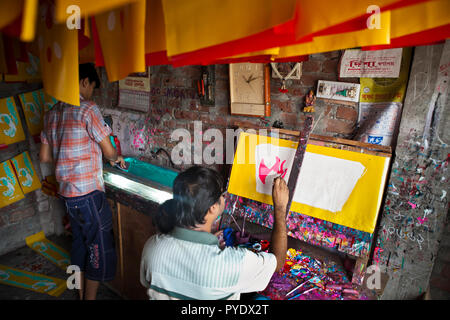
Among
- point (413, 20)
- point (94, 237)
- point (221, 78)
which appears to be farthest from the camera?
point (94, 237)

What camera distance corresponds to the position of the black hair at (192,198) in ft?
4.07

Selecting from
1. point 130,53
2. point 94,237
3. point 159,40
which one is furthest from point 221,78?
point 94,237

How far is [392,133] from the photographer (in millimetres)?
1591

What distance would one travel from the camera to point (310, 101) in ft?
5.94

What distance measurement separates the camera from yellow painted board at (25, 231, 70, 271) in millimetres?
3387

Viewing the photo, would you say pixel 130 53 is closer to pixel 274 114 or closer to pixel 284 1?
pixel 284 1

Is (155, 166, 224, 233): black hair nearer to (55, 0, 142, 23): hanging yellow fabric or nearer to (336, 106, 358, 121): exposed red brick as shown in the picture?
(55, 0, 142, 23): hanging yellow fabric

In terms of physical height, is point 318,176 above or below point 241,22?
below

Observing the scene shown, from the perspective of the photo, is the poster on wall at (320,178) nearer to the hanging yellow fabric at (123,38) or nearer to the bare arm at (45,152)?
the hanging yellow fabric at (123,38)

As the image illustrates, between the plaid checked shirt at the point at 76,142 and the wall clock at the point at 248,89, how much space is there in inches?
44.0

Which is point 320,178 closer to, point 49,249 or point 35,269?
point 35,269

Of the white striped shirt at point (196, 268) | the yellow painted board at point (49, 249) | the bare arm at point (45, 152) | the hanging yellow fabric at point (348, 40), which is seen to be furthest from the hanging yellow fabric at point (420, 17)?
the yellow painted board at point (49, 249)

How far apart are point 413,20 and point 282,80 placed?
1.04 meters

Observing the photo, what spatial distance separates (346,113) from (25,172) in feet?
12.2
